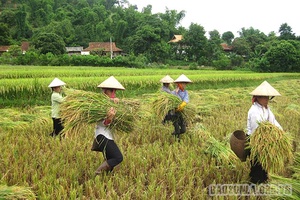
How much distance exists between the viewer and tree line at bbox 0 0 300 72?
3022 cm

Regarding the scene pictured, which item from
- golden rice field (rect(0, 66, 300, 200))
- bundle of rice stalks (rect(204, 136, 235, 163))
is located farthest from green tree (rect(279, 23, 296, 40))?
bundle of rice stalks (rect(204, 136, 235, 163))

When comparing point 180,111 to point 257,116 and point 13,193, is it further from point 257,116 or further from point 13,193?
point 13,193

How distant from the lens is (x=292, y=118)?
6453 mm

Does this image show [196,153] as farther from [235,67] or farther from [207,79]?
[235,67]

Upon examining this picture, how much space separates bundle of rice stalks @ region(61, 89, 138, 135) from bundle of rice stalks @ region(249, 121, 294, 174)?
1.37m

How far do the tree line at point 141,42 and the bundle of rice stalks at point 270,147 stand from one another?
22813mm

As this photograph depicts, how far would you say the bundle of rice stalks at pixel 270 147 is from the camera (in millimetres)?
2588

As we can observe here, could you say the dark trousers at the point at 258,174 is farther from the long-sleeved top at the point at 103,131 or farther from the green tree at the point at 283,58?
the green tree at the point at 283,58

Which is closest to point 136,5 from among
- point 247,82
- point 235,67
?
point 235,67

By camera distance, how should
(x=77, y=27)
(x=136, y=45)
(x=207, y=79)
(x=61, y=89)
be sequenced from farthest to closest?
1. (x=77, y=27)
2. (x=136, y=45)
3. (x=207, y=79)
4. (x=61, y=89)

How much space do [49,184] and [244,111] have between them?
20.2 feet

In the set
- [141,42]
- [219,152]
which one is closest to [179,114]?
[219,152]

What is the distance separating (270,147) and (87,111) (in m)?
1.90

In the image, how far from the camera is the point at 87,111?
116 inches
